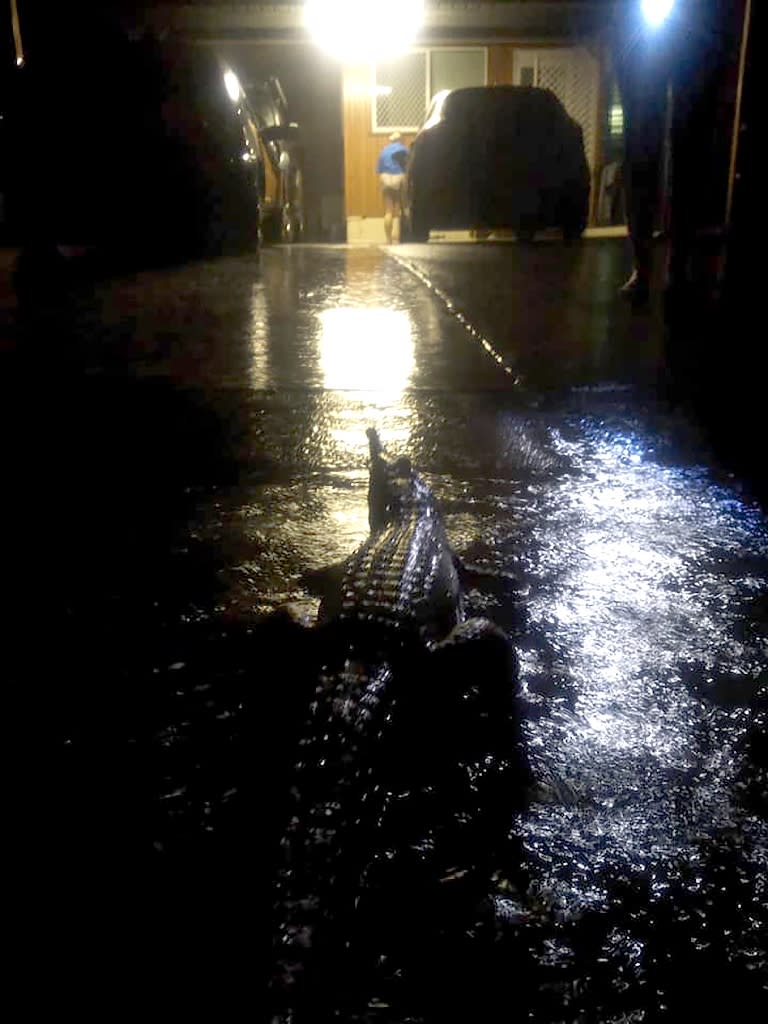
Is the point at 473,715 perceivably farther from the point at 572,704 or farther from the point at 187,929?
the point at 187,929

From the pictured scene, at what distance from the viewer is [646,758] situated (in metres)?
1.54

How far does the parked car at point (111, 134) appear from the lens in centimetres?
812

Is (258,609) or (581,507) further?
(581,507)

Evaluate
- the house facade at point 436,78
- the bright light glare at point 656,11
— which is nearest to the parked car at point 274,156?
the house facade at point 436,78

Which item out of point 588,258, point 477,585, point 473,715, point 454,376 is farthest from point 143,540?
point 588,258

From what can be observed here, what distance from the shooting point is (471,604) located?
2.07 meters

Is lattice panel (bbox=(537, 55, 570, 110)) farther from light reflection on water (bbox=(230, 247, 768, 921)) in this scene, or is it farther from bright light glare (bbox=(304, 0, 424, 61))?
light reflection on water (bbox=(230, 247, 768, 921))

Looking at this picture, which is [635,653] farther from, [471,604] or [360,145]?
[360,145]

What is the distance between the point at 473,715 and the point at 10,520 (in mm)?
1546

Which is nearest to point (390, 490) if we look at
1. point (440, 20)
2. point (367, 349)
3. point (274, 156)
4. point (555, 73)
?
point (367, 349)

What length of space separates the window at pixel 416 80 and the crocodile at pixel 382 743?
18.7 m

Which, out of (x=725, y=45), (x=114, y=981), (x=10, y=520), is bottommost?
(x=114, y=981)

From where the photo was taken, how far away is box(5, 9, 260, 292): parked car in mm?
8125

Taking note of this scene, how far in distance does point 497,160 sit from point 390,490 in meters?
9.43
